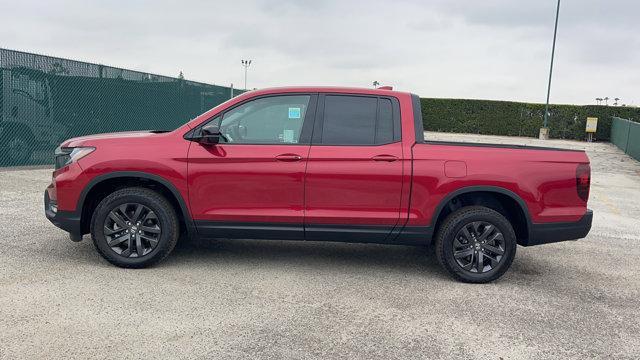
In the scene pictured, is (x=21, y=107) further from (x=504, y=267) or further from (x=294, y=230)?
(x=504, y=267)

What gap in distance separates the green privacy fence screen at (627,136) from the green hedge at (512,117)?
2301mm

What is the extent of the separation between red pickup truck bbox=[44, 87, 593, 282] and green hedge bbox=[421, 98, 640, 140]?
2831cm

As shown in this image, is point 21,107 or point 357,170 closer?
point 357,170

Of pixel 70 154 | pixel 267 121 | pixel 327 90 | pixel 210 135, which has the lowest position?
pixel 70 154

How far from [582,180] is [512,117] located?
99.7 ft

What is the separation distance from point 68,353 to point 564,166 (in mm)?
4233

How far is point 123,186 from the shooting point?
4.86 m

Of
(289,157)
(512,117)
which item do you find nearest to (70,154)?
(289,157)

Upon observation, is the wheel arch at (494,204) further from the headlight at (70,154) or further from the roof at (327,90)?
the headlight at (70,154)

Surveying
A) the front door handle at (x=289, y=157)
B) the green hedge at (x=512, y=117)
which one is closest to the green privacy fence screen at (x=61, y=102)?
the front door handle at (x=289, y=157)

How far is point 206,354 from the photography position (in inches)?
125

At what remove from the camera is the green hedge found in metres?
31.1

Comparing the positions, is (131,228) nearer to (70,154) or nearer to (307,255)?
(70,154)

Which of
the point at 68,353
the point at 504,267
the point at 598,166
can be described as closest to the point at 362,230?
the point at 504,267
